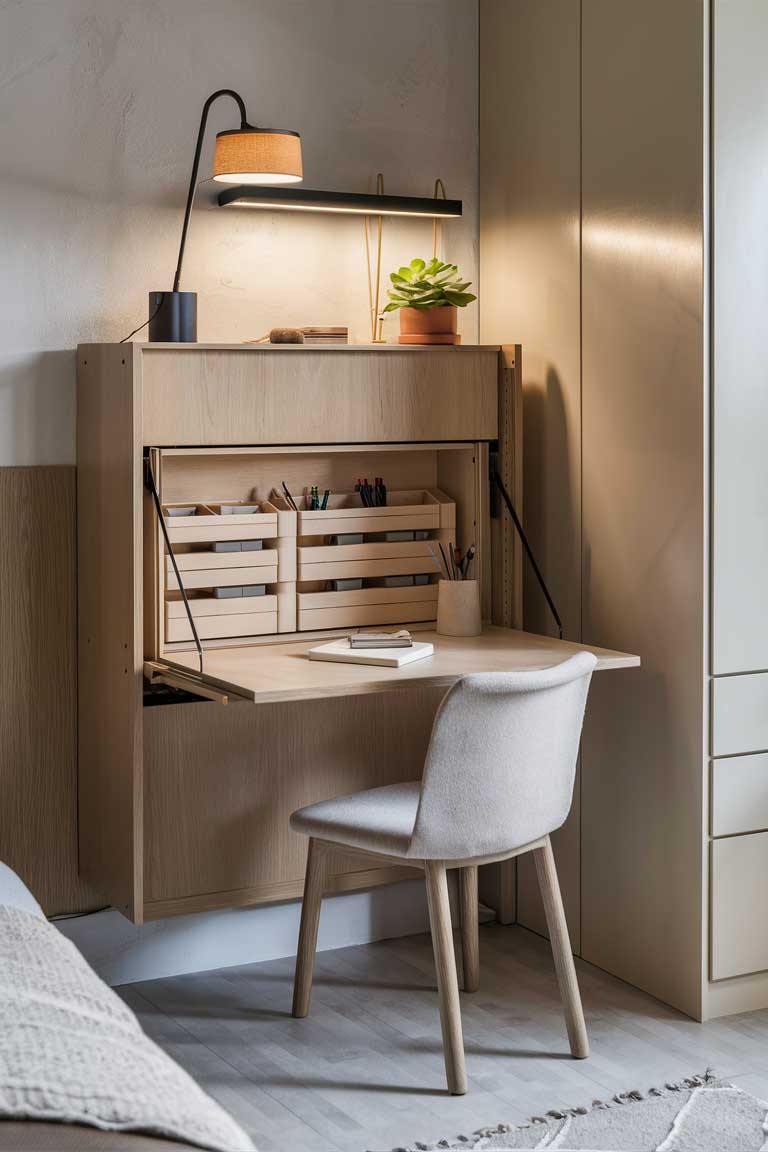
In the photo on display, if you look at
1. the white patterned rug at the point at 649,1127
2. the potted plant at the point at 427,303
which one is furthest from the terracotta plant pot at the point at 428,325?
the white patterned rug at the point at 649,1127

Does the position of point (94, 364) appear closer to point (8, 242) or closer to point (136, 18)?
A: point (8, 242)

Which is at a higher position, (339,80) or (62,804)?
(339,80)

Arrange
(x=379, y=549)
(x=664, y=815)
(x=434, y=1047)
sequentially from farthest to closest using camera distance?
1. (x=379, y=549)
2. (x=664, y=815)
3. (x=434, y=1047)

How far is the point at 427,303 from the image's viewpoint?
323 centimetres

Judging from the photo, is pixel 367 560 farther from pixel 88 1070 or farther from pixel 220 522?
pixel 88 1070

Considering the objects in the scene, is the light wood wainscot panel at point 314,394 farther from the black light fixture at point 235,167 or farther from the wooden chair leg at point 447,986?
the wooden chair leg at point 447,986

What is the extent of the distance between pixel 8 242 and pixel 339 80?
91 cm

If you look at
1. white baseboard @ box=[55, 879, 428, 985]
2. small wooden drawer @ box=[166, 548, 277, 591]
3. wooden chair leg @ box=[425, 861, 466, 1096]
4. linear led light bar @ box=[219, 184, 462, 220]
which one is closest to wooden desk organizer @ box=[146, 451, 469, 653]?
small wooden drawer @ box=[166, 548, 277, 591]

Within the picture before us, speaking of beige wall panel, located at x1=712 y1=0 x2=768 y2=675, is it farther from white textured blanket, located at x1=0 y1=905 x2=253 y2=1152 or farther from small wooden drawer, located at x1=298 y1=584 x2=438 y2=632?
white textured blanket, located at x1=0 y1=905 x2=253 y2=1152

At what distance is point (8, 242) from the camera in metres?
2.94

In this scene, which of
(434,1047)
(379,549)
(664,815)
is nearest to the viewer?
(434,1047)

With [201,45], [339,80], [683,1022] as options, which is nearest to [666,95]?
[339,80]

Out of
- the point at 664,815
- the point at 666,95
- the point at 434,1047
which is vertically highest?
the point at 666,95

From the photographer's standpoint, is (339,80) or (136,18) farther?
(339,80)
